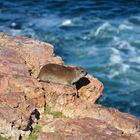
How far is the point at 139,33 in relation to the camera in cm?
4206

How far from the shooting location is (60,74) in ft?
57.5

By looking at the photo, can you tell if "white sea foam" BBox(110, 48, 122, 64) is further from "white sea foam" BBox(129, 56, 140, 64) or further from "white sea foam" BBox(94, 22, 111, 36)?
"white sea foam" BBox(94, 22, 111, 36)

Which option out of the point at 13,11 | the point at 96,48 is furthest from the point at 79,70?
the point at 13,11

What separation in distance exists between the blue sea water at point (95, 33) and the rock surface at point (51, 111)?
510 inches

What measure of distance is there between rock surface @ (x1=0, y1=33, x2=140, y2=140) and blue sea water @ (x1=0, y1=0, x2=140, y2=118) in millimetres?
12966

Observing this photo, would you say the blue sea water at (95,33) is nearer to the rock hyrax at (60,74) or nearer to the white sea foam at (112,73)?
the white sea foam at (112,73)

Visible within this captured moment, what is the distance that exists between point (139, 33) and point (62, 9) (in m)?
9.46

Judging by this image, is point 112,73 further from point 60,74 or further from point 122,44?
point 60,74

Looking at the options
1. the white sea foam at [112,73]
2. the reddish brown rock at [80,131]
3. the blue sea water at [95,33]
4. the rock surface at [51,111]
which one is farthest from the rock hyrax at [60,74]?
the white sea foam at [112,73]

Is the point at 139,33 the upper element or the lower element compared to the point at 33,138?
lower

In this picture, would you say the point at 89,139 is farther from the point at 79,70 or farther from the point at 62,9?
the point at 62,9

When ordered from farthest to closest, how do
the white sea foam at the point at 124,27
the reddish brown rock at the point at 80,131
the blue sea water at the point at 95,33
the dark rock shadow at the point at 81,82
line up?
the white sea foam at the point at 124,27 → the blue sea water at the point at 95,33 → the dark rock shadow at the point at 81,82 → the reddish brown rock at the point at 80,131

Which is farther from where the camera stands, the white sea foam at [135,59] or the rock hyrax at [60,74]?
the white sea foam at [135,59]

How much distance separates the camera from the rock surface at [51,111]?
46.2ft
